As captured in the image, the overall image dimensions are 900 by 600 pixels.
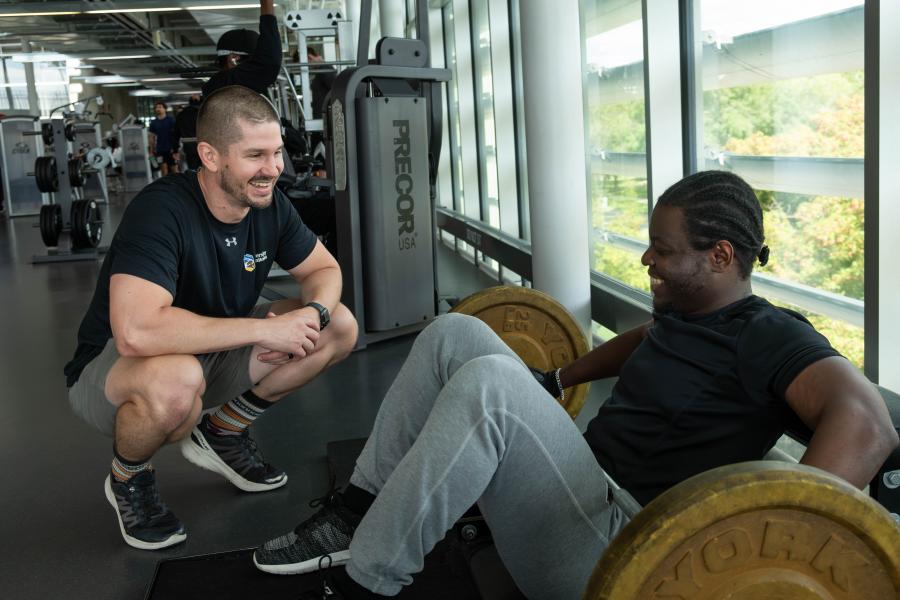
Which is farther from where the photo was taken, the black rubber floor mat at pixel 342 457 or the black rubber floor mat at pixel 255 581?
the black rubber floor mat at pixel 342 457

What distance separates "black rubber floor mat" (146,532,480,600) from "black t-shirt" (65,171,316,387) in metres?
0.54

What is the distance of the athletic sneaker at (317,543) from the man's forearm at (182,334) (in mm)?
423

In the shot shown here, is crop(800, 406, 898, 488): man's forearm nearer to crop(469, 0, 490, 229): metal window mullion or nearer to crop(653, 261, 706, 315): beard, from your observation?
crop(653, 261, 706, 315): beard

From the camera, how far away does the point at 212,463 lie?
213 cm

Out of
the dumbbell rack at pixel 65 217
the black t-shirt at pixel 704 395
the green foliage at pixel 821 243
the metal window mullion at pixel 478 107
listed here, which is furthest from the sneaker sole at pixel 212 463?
the dumbbell rack at pixel 65 217

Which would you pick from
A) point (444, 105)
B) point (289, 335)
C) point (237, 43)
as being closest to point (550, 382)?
point (289, 335)

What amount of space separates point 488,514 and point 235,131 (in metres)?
1.04

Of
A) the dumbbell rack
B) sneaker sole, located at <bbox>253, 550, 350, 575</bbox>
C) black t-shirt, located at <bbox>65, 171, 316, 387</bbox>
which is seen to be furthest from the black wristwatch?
the dumbbell rack

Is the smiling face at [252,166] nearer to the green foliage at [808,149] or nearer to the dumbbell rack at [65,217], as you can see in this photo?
the green foliage at [808,149]

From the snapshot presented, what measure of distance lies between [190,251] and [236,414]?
0.47 meters

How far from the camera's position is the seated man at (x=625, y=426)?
1179mm

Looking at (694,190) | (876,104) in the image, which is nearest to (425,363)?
(694,190)

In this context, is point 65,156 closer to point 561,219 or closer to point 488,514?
point 561,219

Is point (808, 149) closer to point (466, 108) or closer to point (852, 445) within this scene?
point (852, 445)
